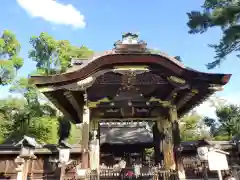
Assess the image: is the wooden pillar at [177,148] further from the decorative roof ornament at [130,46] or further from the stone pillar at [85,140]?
the stone pillar at [85,140]

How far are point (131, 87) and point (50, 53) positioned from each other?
26367 millimetres

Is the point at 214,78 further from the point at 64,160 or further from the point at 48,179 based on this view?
the point at 48,179

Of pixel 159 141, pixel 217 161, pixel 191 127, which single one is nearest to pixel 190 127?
pixel 191 127

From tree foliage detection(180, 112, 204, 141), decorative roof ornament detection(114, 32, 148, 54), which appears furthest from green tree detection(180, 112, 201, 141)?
decorative roof ornament detection(114, 32, 148, 54)

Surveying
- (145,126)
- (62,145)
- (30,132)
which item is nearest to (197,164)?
(62,145)

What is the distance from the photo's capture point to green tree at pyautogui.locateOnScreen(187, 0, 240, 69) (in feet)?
36.9

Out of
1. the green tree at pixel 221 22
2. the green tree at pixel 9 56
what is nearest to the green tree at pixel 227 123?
the green tree at pixel 221 22

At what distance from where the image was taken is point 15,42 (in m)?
23.5

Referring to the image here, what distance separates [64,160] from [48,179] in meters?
2.41

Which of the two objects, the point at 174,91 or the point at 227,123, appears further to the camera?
the point at 227,123

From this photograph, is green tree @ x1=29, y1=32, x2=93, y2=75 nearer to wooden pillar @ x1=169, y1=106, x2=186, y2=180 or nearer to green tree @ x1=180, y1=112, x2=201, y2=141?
green tree @ x1=180, y1=112, x2=201, y2=141

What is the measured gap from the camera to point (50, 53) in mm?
31875

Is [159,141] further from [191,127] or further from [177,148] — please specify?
[191,127]

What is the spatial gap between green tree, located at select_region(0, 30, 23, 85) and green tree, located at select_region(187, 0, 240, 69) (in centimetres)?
1886
